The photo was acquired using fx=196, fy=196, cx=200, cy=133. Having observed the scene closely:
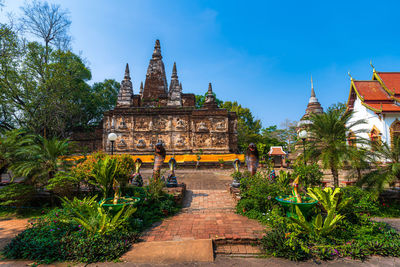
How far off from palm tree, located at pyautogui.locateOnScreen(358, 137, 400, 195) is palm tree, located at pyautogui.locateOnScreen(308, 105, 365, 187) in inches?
29.4

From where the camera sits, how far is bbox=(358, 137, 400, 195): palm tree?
5.97 m

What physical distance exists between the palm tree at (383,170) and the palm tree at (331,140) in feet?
2.45

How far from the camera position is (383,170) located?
6328mm

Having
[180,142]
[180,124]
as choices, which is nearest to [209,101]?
[180,124]

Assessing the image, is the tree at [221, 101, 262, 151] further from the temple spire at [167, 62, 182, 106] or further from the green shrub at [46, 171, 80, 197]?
the green shrub at [46, 171, 80, 197]

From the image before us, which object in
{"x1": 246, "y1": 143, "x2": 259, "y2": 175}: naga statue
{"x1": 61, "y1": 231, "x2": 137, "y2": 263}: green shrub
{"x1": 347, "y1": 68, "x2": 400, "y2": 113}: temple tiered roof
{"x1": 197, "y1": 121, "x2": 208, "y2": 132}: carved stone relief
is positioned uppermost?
{"x1": 347, "y1": 68, "x2": 400, "y2": 113}: temple tiered roof

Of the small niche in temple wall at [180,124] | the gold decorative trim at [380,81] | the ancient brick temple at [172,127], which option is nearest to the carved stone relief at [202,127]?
the ancient brick temple at [172,127]

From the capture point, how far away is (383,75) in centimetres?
2083

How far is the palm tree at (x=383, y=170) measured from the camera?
597 cm

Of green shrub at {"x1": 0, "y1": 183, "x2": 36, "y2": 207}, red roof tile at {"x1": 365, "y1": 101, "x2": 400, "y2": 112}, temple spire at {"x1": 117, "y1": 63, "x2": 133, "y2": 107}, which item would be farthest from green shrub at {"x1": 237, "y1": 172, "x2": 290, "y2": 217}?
temple spire at {"x1": 117, "y1": 63, "x2": 133, "y2": 107}

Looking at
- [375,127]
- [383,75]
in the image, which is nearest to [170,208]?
[375,127]

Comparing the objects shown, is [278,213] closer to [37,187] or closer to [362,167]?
[362,167]

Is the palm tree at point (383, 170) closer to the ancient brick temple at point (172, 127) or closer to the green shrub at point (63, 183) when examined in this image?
the green shrub at point (63, 183)

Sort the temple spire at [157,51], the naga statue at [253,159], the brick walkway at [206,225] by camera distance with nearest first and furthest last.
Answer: the brick walkway at [206,225] < the naga statue at [253,159] < the temple spire at [157,51]
